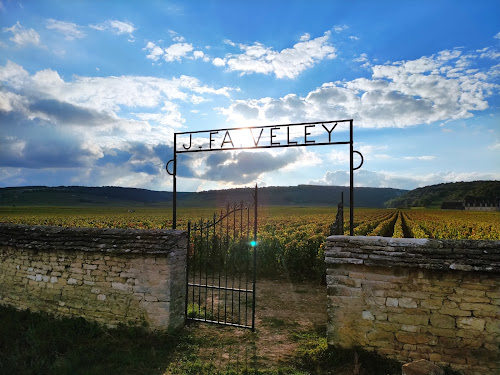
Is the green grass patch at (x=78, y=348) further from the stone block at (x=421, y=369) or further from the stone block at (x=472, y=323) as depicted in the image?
the stone block at (x=472, y=323)

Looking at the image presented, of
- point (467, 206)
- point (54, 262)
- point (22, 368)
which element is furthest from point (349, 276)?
point (467, 206)

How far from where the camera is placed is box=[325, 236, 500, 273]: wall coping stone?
5.23 m

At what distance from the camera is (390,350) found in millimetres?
5559

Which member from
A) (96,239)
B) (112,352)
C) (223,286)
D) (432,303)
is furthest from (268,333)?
(96,239)

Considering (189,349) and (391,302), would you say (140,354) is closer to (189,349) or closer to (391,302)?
(189,349)

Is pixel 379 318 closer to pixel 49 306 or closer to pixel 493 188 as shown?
pixel 49 306

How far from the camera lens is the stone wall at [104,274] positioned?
6.93m

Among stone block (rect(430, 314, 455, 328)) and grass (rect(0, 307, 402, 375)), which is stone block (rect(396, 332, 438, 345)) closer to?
stone block (rect(430, 314, 455, 328))

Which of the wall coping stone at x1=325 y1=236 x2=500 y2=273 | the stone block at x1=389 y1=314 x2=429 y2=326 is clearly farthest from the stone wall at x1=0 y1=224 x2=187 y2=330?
the stone block at x1=389 y1=314 x2=429 y2=326

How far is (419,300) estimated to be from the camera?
17.8 ft

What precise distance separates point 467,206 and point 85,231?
98842mm

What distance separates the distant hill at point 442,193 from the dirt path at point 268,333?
3916 inches

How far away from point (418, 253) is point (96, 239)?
6.93m

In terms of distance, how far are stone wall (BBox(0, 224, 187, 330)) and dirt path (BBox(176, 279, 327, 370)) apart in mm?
1037
